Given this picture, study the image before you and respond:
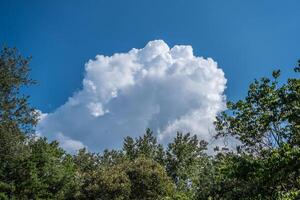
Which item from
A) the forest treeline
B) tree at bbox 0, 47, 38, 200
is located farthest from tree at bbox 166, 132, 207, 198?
tree at bbox 0, 47, 38, 200

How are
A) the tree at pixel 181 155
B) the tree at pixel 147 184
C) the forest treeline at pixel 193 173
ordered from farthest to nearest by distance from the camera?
the tree at pixel 181 155, the tree at pixel 147 184, the forest treeline at pixel 193 173

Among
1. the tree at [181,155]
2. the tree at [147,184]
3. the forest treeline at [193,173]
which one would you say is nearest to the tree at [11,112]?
the forest treeline at [193,173]

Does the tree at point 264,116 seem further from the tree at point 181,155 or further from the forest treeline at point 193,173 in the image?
the tree at point 181,155

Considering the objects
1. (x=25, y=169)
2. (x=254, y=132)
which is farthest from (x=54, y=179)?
(x=254, y=132)

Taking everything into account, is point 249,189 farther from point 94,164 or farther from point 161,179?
point 94,164

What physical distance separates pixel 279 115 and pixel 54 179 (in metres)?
33.5

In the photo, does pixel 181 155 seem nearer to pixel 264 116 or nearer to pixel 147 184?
pixel 147 184

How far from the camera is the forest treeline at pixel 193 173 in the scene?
2284 centimetres

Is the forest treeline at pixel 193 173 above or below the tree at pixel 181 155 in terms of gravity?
below

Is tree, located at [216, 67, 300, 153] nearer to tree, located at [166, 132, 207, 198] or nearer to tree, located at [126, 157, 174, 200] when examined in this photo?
tree, located at [126, 157, 174, 200]

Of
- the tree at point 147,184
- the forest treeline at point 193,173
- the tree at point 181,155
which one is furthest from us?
the tree at point 181,155

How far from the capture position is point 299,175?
23.1 meters

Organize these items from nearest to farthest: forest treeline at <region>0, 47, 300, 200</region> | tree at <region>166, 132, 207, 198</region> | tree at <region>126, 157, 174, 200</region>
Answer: forest treeline at <region>0, 47, 300, 200</region>, tree at <region>126, 157, 174, 200</region>, tree at <region>166, 132, 207, 198</region>

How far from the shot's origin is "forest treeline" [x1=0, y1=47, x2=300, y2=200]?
74.9 ft
